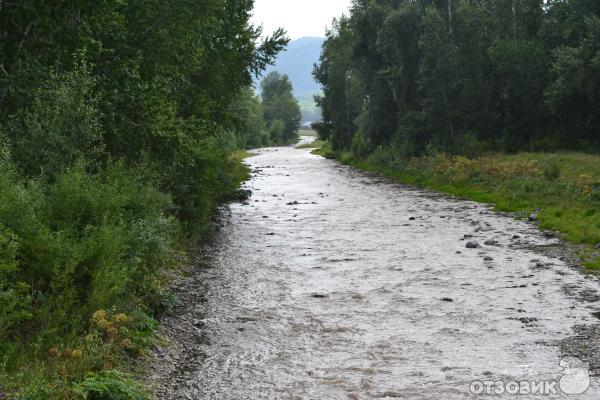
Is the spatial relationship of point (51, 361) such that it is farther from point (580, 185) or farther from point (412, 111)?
point (412, 111)

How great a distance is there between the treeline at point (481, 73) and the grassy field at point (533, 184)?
4880mm

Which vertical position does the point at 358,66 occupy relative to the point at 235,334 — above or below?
above

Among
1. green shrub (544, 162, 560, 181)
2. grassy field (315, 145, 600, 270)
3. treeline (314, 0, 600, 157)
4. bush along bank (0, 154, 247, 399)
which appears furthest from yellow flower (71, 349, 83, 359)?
treeline (314, 0, 600, 157)

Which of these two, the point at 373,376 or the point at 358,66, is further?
the point at 358,66

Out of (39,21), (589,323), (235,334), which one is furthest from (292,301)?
(39,21)

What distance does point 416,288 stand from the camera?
599 inches

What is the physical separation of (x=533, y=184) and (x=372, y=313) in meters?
21.3

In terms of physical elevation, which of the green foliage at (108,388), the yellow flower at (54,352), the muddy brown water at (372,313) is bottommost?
the muddy brown water at (372,313)

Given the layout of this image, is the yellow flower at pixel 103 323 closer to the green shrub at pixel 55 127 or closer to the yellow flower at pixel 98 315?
the yellow flower at pixel 98 315

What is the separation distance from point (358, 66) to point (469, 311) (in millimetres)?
52429

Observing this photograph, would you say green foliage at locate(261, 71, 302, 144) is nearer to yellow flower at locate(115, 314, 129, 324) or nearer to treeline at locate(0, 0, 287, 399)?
treeline at locate(0, 0, 287, 399)

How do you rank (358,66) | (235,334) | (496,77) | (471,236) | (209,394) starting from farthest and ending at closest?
(358,66), (496,77), (471,236), (235,334), (209,394)

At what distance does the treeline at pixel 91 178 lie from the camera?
8898 millimetres

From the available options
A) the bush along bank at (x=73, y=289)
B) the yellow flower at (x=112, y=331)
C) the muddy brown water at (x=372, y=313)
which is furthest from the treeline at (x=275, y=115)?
the yellow flower at (x=112, y=331)
